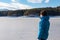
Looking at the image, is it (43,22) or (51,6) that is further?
(51,6)

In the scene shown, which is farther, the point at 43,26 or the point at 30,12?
the point at 30,12

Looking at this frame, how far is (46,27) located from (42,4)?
11.0ft

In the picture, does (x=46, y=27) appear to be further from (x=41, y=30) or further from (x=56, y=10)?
(x=56, y=10)

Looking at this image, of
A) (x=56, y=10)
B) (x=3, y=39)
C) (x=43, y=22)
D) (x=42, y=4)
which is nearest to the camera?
(x=43, y=22)

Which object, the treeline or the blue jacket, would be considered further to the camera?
the treeline

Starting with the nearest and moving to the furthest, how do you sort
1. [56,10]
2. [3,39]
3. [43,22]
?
[43,22] → [3,39] → [56,10]

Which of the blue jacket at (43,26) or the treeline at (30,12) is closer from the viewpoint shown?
the blue jacket at (43,26)

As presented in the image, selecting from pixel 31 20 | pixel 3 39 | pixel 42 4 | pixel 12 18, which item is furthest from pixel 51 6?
pixel 3 39

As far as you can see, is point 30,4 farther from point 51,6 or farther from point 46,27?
point 46,27

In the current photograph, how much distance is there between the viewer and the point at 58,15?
18.9 ft

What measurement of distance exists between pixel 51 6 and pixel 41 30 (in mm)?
3273

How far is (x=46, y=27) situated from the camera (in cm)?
284

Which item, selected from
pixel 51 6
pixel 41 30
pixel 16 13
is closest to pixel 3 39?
pixel 41 30

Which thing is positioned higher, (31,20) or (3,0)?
(3,0)
